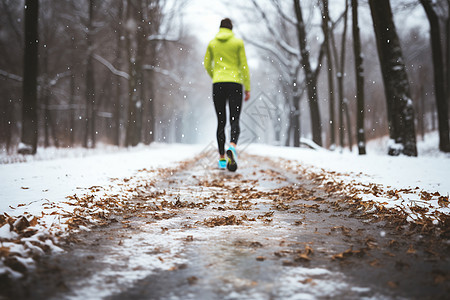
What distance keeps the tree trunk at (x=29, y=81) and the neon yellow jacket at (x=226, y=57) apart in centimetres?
624

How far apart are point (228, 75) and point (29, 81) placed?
6734 mm

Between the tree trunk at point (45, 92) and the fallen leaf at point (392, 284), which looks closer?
the fallen leaf at point (392, 284)

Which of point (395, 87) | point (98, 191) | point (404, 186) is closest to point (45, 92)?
point (98, 191)

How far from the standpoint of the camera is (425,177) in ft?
16.0

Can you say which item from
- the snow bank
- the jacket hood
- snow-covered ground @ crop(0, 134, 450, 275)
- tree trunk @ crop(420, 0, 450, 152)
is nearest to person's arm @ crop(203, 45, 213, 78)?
the jacket hood

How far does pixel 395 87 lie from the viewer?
328 inches

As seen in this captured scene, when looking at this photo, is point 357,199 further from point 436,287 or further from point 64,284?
point 64,284

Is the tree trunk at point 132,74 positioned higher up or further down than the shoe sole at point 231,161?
higher up

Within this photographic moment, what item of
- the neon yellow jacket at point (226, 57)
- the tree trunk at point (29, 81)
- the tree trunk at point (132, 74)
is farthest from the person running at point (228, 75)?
the tree trunk at point (132, 74)

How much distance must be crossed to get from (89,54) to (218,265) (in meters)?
19.7

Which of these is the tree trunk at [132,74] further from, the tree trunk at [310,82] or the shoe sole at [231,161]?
the shoe sole at [231,161]

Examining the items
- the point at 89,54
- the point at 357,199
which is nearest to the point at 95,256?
the point at 357,199

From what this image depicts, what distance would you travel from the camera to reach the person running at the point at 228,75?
20.3 feet

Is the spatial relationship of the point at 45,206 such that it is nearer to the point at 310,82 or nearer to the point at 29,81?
the point at 29,81
